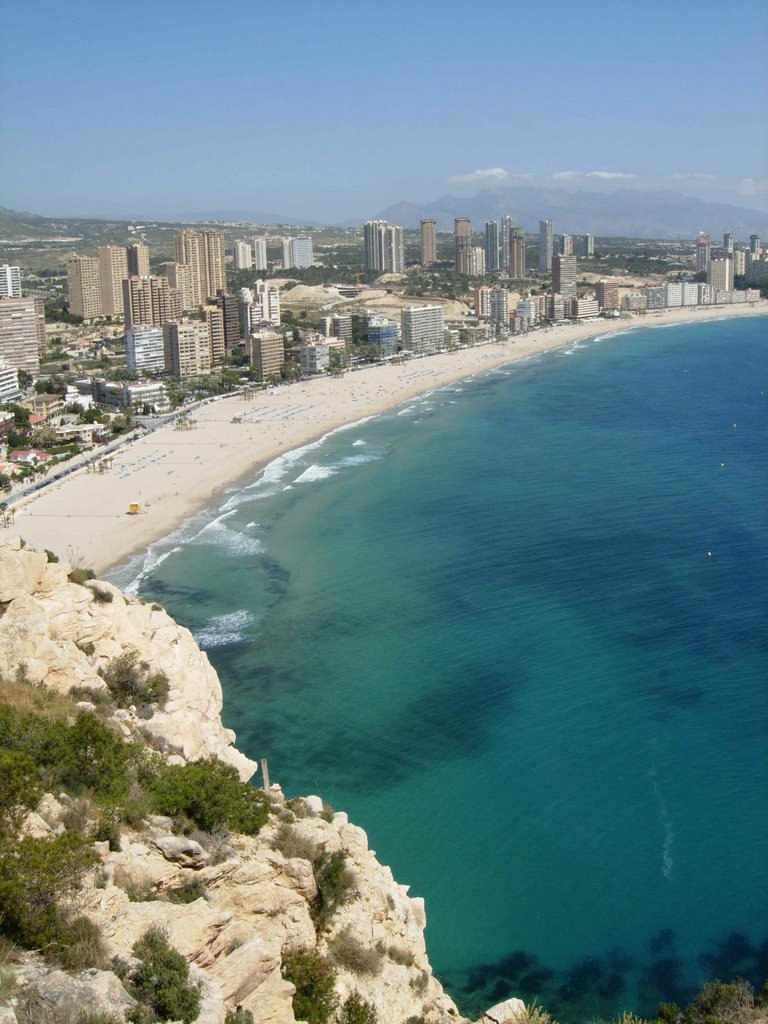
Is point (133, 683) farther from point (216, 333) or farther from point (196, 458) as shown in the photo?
point (216, 333)

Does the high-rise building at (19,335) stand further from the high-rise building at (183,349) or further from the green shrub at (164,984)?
the green shrub at (164,984)

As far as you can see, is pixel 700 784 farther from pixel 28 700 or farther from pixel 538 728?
pixel 28 700

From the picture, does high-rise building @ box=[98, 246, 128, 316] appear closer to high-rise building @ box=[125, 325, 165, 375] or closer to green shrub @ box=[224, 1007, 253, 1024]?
high-rise building @ box=[125, 325, 165, 375]

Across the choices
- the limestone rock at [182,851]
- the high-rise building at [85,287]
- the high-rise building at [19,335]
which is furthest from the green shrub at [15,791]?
the high-rise building at [85,287]

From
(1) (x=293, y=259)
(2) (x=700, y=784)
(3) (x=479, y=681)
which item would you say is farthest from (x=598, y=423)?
(1) (x=293, y=259)

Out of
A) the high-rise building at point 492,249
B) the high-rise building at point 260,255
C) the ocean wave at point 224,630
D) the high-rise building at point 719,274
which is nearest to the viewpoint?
the ocean wave at point 224,630

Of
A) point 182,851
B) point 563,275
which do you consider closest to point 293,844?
point 182,851
